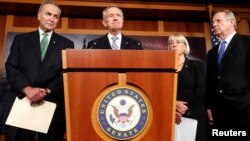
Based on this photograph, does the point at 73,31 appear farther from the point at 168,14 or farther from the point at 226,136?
the point at 226,136

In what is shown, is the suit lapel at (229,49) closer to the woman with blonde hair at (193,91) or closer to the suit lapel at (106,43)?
the woman with blonde hair at (193,91)

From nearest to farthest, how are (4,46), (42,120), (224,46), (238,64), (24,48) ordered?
(42,120) → (24,48) → (238,64) → (224,46) → (4,46)

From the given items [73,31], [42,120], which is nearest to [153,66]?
[42,120]

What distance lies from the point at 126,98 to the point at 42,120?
723 mm

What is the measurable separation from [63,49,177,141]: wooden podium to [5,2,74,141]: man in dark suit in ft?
2.07

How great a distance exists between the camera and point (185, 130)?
2131 mm

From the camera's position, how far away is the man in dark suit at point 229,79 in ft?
7.30

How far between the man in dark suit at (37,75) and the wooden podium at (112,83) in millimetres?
631

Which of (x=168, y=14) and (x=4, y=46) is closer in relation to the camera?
(x=4, y=46)

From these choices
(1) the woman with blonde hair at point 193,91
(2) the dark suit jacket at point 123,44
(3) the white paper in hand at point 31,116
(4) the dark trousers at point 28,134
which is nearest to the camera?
(3) the white paper in hand at point 31,116

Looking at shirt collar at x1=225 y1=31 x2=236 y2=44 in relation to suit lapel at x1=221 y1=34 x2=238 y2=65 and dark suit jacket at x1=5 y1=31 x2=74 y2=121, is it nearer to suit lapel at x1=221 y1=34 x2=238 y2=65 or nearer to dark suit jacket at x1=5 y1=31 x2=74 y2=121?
suit lapel at x1=221 y1=34 x2=238 y2=65

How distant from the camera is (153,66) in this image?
1319 mm
